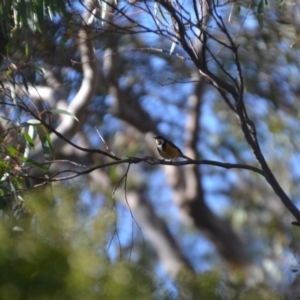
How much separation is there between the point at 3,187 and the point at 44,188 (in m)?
0.70

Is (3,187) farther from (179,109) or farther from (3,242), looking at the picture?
(179,109)

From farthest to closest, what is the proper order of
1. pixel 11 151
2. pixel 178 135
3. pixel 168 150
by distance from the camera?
pixel 178 135
pixel 168 150
pixel 11 151

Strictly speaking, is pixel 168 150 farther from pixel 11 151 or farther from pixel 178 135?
pixel 178 135

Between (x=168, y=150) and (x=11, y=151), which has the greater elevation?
(x=168, y=150)

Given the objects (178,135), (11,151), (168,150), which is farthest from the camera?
(178,135)

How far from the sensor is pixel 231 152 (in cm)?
674

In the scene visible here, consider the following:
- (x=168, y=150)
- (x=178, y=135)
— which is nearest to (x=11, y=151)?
(x=168, y=150)

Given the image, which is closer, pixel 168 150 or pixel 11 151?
pixel 11 151

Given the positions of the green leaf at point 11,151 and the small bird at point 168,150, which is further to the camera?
the small bird at point 168,150

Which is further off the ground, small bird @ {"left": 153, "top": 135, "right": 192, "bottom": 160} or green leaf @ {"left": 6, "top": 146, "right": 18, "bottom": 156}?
small bird @ {"left": 153, "top": 135, "right": 192, "bottom": 160}

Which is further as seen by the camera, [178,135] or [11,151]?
[178,135]

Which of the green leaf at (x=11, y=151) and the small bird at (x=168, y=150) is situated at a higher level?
the small bird at (x=168, y=150)

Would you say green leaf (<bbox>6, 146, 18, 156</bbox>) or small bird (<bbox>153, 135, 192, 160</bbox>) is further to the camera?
small bird (<bbox>153, 135, 192, 160</bbox>)

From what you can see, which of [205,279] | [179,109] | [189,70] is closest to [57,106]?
[189,70]
